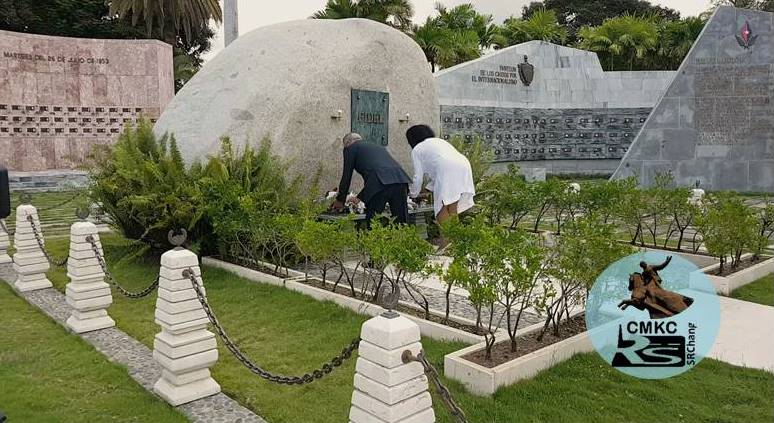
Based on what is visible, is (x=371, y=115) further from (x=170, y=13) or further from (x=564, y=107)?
(x=170, y=13)

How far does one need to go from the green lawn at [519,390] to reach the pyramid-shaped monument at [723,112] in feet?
36.0

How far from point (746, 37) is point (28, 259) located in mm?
14461

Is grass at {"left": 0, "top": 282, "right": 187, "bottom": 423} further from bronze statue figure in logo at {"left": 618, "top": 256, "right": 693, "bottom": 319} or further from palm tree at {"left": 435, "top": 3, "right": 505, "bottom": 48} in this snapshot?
palm tree at {"left": 435, "top": 3, "right": 505, "bottom": 48}

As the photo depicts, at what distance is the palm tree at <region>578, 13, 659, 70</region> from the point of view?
2498 centimetres

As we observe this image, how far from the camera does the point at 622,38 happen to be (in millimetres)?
24922

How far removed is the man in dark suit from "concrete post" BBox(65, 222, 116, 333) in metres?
2.85

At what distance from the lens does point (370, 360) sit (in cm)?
269

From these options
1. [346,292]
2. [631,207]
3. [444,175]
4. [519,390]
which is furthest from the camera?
[631,207]

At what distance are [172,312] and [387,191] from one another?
3.53 metres

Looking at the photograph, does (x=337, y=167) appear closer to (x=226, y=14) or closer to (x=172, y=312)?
(x=172, y=312)

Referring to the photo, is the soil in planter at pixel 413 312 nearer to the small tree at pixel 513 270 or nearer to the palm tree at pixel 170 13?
the small tree at pixel 513 270

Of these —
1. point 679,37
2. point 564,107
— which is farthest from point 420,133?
point 679,37

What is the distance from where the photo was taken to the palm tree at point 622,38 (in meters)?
25.0

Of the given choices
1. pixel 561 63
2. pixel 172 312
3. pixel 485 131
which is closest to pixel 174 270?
pixel 172 312
